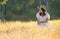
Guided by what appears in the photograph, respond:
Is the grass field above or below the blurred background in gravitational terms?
above

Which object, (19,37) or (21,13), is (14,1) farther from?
(19,37)

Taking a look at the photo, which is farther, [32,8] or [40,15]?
[32,8]

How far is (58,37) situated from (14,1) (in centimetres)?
2667

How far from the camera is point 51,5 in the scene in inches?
1255

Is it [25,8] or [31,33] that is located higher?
[31,33]

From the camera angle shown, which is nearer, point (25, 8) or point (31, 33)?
point (31, 33)

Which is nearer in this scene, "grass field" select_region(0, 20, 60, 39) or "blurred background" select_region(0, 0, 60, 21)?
"grass field" select_region(0, 20, 60, 39)

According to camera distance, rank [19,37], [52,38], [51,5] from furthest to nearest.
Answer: [51,5] → [19,37] → [52,38]

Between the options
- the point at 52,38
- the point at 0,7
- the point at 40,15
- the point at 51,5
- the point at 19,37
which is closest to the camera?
the point at 52,38

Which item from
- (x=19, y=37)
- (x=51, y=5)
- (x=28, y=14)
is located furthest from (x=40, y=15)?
(x=51, y=5)

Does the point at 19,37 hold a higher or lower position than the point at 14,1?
higher

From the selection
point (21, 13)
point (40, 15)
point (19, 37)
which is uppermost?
point (19, 37)

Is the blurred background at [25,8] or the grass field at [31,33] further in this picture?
the blurred background at [25,8]

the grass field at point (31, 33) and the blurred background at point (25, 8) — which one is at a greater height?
the grass field at point (31, 33)
